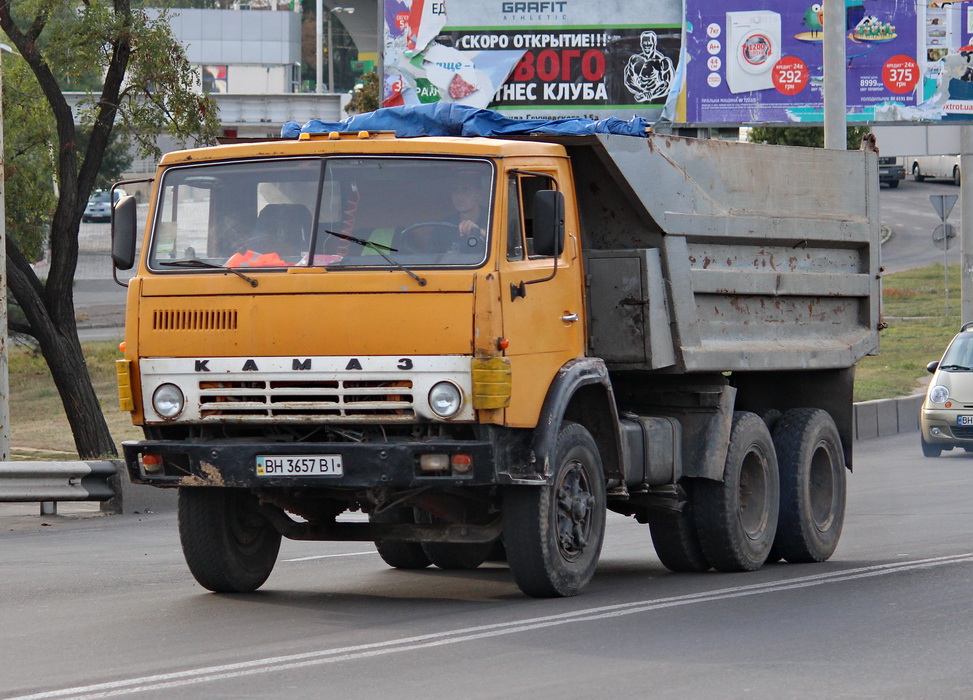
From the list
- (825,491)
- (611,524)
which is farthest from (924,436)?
(825,491)

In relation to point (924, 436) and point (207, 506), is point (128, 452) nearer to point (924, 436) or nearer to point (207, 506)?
point (207, 506)

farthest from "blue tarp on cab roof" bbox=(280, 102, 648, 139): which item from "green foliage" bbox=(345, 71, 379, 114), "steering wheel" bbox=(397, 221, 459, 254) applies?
"green foliage" bbox=(345, 71, 379, 114)

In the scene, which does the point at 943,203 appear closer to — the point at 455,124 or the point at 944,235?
the point at 944,235

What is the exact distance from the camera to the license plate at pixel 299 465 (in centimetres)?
804

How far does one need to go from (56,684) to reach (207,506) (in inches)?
105

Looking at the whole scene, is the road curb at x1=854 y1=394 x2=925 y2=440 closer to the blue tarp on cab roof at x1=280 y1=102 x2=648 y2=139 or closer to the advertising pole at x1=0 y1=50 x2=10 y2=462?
the advertising pole at x1=0 y1=50 x2=10 y2=462

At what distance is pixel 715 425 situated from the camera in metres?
10.2

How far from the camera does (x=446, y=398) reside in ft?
25.9

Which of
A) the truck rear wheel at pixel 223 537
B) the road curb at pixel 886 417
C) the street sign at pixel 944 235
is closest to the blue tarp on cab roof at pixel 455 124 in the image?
the truck rear wheel at pixel 223 537

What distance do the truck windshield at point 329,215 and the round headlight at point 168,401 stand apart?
2.11 feet

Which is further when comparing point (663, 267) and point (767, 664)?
point (663, 267)

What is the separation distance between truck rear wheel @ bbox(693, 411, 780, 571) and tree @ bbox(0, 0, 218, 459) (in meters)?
9.18

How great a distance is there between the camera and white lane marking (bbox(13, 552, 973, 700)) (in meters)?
6.25

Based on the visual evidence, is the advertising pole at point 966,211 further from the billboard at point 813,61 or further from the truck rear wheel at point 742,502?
the truck rear wheel at point 742,502
